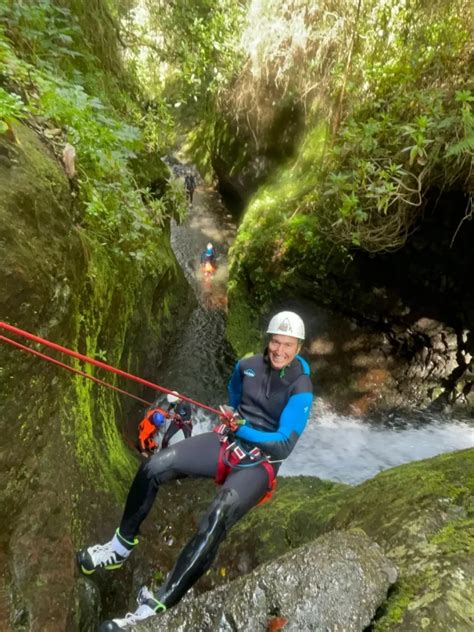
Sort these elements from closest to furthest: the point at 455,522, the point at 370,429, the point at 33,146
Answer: the point at 455,522 < the point at 33,146 < the point at 370,429

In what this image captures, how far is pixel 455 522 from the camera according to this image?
2883 mm

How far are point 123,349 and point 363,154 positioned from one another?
5.40 meters

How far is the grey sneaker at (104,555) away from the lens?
3371mm

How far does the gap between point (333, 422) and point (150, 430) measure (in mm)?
4328

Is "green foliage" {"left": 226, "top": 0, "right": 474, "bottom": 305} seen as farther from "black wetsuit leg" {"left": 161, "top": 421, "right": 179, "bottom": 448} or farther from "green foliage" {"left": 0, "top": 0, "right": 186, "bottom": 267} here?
"black wetsuit leg" {"left": 161, "top": 421, "right": 179, "bottom": 448}

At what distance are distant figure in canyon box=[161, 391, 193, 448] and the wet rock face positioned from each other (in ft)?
12.2

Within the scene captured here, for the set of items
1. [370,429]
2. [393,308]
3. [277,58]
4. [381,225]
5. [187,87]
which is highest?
[277,58]

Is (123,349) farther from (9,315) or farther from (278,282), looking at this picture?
(278,282)

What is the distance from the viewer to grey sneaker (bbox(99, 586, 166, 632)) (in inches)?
103

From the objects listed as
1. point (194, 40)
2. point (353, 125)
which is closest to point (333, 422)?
point (353, 125)

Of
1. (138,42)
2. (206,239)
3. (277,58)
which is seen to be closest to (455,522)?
(138,42)

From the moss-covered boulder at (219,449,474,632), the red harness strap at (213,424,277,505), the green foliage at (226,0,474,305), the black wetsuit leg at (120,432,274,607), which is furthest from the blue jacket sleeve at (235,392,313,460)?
the green foliage at (226,0,474,305)

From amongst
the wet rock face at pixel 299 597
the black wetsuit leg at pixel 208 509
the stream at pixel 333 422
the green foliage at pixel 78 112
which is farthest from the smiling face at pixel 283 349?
the stream at pixel 333 422

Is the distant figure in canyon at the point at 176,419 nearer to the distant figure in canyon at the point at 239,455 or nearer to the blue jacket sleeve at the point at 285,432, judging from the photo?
the distant figure in canyon at the point at 239,455
